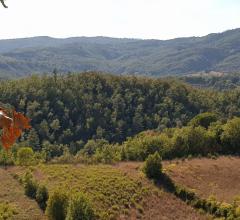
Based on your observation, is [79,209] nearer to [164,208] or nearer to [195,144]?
[164,208]

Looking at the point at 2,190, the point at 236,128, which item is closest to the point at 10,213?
the point at 2,190

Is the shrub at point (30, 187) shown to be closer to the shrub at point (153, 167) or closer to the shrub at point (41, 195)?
the shrub at point (41, 195)

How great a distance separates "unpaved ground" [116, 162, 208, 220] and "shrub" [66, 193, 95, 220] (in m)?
12.6

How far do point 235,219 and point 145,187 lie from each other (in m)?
20.3

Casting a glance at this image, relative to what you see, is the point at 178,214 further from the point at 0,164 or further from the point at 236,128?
the point at 0,164

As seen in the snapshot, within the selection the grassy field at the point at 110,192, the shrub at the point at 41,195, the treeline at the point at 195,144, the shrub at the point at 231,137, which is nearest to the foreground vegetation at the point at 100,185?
the grassy field at the point at 110,192

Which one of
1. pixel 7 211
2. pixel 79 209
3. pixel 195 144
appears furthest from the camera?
pixel 195 144

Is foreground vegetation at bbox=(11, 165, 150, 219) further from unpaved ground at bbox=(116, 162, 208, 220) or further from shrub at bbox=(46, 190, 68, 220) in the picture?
shrub at bbox=(46, 190, 68, 220)

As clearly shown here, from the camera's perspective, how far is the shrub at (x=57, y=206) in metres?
63.3

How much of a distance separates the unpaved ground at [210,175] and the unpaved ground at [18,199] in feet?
82.0

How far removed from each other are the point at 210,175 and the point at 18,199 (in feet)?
109

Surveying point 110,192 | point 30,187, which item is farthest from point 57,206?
point 30,187

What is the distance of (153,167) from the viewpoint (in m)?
85.4

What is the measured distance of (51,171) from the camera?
89188mm
